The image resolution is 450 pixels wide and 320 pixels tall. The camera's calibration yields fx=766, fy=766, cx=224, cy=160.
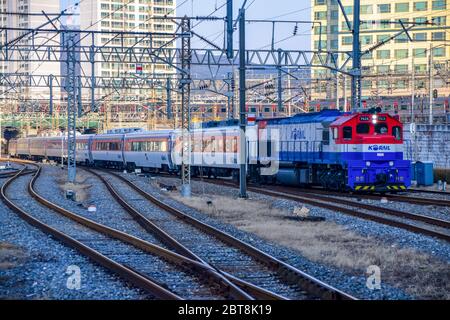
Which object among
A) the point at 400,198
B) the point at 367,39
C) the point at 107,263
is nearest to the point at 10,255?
the point at 107,263

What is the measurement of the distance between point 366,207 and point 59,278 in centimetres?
1341

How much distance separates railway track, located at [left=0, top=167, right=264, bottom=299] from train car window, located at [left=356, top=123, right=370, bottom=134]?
39.2 ft

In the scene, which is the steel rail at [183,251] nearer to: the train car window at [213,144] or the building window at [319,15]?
the train car window at [213,144]

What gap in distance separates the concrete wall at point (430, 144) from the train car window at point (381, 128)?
35.4 feet

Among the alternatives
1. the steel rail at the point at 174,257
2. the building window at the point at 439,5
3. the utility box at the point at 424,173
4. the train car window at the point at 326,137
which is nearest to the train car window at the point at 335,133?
the train car window at the point at 326,137

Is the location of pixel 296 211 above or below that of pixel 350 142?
below

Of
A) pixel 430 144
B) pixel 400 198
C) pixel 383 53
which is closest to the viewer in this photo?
pixel 400 198

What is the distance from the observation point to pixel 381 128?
95.4 feet

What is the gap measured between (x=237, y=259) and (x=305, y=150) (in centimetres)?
1851

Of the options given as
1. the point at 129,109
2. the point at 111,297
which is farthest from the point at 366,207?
the point at 129,109

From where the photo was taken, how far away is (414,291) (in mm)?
11000

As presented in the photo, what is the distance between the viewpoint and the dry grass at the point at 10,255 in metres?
13.6

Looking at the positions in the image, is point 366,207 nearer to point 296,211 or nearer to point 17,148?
point 296,211

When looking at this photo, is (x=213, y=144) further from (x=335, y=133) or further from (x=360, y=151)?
(x=360, y=151)
